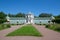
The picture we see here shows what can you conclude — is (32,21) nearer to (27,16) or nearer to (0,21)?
(27,16)

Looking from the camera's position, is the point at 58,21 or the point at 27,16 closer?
the point at 58,21

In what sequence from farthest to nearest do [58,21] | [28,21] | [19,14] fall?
[19,14] < [28,21] < [58,21]

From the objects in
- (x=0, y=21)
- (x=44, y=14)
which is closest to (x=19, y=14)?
(x=44, y=14)

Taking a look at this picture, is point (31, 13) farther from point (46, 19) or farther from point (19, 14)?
point (19, 14)

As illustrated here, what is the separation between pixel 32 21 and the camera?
75.2 m

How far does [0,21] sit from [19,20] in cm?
2203

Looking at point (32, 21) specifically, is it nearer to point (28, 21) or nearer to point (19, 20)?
point (28, 21)

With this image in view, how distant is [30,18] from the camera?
75375 mm

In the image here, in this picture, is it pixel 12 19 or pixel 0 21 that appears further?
pixel 12 19

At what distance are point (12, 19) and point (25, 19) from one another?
7.39 meters

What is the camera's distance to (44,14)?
101 m

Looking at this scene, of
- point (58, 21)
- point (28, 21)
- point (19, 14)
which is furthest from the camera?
point (19, 14)

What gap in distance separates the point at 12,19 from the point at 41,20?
593 inches

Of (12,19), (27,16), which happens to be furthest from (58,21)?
(12,19)
